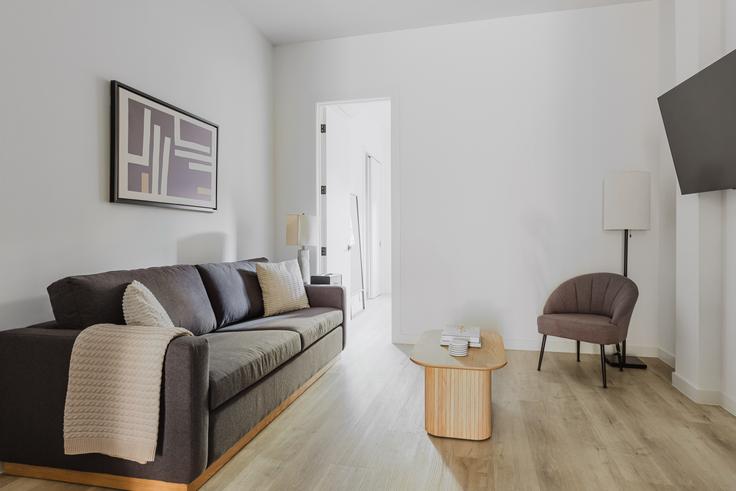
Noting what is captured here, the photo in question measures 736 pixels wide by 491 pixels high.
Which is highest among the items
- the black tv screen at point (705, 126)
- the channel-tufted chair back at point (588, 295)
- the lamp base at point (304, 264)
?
the black tv screen at point (705, 126)

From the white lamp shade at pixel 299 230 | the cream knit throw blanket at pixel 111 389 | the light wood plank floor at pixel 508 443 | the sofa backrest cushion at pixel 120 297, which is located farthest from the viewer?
the white lamp shade at pixel 299 230

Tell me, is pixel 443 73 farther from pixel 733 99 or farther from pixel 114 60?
pixel 114 60

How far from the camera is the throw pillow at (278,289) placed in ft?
10.8

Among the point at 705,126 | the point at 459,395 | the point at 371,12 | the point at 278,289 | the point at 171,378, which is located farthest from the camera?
the point at 371,12

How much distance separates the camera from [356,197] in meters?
6.32

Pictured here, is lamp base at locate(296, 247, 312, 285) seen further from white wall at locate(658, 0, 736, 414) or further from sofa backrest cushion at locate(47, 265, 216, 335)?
white wall at locate(658, 0, 736, 414)

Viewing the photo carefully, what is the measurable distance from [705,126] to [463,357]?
77.5 inches

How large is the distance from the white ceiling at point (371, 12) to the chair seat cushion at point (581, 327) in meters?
2.66

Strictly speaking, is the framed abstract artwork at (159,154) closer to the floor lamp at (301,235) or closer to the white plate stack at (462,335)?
the floor lamp at (301,235)

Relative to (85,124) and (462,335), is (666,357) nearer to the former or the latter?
(462,335)

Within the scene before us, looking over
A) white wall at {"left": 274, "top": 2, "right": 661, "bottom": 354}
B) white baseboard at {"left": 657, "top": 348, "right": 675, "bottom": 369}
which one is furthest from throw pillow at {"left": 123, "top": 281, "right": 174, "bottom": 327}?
white baseboard at {"left": 657, "top": 348, "right": 675, "bottom": 369}

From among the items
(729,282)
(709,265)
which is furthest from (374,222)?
(729,282)

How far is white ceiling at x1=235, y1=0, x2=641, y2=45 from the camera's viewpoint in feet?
12.1

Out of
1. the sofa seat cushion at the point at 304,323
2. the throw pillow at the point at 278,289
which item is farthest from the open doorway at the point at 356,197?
the sofa seat cushion at the point at 304,323
